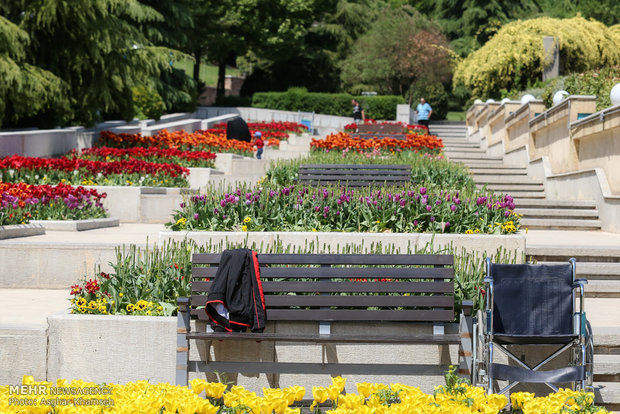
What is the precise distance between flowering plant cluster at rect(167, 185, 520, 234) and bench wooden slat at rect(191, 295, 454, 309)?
293 centimetres

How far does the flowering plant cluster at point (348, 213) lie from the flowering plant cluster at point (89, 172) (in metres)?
5.19

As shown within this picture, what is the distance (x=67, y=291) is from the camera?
9.33 m

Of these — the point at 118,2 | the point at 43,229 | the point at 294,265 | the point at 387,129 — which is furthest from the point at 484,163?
the point at 294,265

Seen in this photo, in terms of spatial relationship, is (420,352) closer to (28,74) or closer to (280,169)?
(280,169)

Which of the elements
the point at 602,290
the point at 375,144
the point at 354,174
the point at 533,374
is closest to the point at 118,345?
the point at 533,374

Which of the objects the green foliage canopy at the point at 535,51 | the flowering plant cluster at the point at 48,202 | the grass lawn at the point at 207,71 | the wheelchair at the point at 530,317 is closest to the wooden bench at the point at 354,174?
the flowering plant cluster at the point at 48,202

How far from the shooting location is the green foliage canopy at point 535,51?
3269 centimetres

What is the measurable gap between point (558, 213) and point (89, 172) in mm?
7667

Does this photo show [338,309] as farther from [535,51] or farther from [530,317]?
[535,51]

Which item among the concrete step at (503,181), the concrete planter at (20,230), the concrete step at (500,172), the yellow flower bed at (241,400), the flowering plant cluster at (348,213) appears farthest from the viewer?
the concrete step at (500,172)

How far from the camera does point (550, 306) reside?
6.59m

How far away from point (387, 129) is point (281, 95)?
748 inches

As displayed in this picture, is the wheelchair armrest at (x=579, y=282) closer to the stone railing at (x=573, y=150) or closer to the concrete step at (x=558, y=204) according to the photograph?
the stone railing at (x=573, y=150)

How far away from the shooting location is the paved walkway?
795cm
